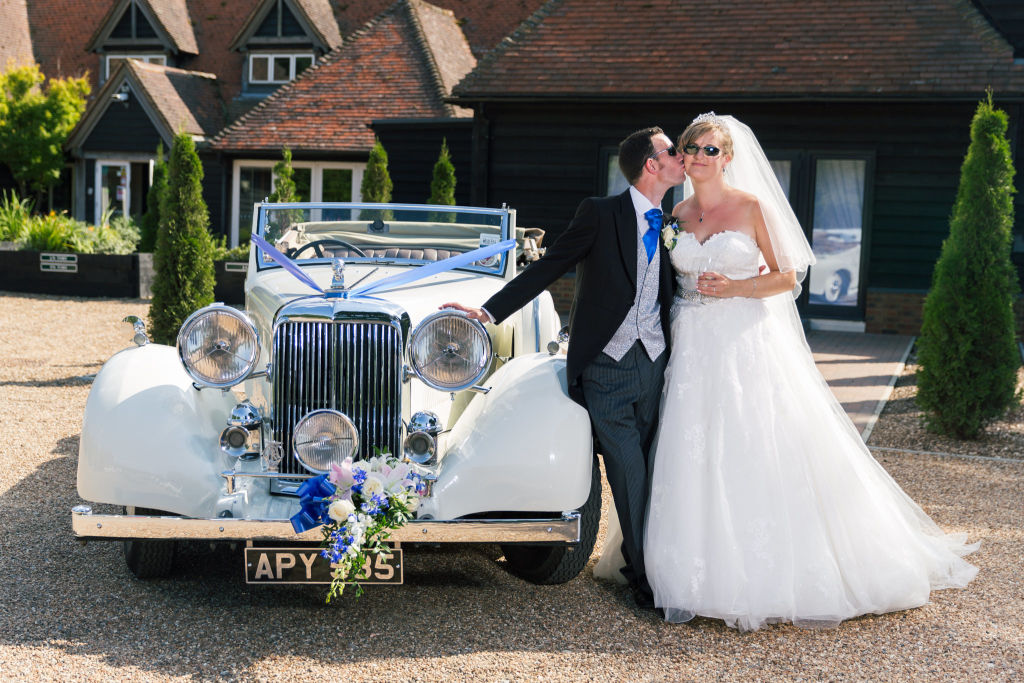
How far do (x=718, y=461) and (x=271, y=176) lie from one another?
740 inches

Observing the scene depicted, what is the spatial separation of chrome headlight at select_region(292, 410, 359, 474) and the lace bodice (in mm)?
1476

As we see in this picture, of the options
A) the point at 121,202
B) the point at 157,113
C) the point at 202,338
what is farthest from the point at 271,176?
the point at 202,338

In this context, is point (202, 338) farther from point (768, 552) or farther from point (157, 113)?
point (157, 113)

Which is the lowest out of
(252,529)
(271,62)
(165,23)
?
(252,529)

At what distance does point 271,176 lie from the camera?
2133 centimetres

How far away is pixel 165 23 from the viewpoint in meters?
24.4

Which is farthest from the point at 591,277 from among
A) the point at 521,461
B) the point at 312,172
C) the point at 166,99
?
the point at 166,99

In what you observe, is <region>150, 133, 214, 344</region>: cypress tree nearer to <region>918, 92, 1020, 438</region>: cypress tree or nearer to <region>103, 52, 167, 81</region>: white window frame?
<region>918, 92, 1020, 438</region>: cypress tree

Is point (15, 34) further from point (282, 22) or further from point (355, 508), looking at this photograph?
point (355, 508)

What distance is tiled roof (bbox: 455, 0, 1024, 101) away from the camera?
1247 cm

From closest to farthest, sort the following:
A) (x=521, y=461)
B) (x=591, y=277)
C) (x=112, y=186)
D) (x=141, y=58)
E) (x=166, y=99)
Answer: (x=521, y=461) < (x=591, y=277) < (x=166, y=99) < (x=112, y=186) < (x=141, y=58)

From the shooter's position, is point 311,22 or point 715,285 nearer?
point 715,285

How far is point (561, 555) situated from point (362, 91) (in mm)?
17046

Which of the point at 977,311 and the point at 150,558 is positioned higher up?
the point at 977,311
